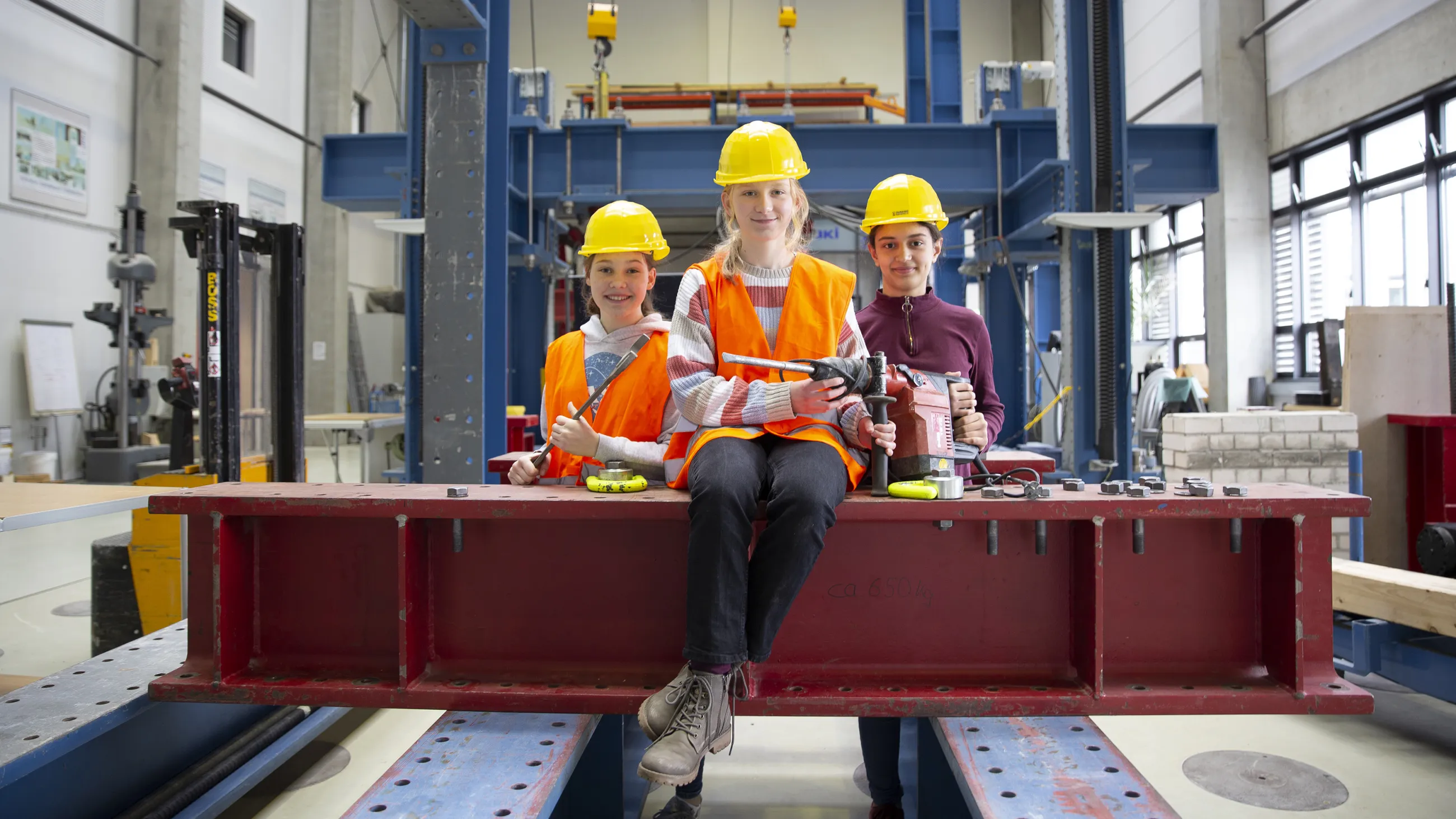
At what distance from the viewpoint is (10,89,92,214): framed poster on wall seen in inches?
319

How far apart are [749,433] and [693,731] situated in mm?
584

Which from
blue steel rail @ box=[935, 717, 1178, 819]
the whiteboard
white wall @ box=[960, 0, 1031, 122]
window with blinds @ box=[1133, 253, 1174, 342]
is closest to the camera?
blue steel rail @ box=[935, 717, 1178, 819]

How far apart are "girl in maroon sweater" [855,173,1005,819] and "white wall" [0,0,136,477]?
30.7ft

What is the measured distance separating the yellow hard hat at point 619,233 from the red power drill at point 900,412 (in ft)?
2.35

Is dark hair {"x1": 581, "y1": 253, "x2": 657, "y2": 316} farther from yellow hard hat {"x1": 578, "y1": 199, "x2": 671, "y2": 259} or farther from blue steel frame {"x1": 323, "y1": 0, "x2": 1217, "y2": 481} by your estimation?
blue steel frame {"x1": 323, "y1": 0, "x2": 1217, "y2": 481}

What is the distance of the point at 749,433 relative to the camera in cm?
171

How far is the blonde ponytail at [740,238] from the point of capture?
183cm

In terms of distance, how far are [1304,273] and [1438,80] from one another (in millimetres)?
2780

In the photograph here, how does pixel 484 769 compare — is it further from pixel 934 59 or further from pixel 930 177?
pixel 934 59

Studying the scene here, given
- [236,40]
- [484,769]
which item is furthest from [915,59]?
[236,40]

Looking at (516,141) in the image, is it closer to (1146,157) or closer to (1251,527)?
(1146,157)

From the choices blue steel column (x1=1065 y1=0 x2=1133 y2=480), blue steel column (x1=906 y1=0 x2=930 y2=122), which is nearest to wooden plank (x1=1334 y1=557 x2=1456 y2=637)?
blue steel column (x1=1065 y1=0 x2=1133 y2=480)

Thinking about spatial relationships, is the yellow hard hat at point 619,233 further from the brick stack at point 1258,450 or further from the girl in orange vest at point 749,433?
the brick stack at point 1258,450

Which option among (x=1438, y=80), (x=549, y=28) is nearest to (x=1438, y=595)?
(x=1438, y=80)
